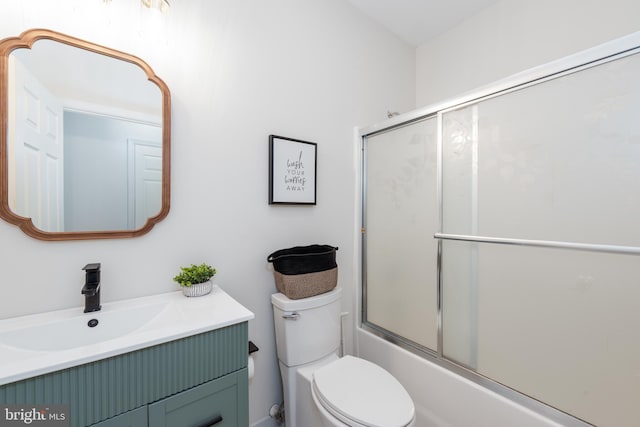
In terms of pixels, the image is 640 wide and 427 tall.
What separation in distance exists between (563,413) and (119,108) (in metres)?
2.23

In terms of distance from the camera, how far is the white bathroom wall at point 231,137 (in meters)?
1.03

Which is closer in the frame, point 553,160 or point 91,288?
point 91,288

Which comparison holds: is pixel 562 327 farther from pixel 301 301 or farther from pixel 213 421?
pixel 213 421

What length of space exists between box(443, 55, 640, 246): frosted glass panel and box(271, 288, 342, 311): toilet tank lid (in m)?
0.77

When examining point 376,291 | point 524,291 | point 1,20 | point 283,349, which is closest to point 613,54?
point 524,291

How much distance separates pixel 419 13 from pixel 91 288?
256cm

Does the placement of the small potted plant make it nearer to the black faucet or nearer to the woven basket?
the black faucet

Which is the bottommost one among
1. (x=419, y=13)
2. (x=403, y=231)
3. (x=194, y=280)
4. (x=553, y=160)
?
(x=194, y=280)

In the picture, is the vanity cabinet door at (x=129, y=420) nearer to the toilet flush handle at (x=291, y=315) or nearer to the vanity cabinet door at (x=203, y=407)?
the vanity cabinet door at (x=203, y=407)

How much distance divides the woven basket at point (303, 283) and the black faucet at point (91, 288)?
2.49 ft

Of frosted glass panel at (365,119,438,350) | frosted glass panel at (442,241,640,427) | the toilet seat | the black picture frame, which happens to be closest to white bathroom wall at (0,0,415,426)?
the black picture frame

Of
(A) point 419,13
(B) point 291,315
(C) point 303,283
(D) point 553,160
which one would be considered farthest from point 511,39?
(B) point 291,315

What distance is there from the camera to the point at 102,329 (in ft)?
3.22

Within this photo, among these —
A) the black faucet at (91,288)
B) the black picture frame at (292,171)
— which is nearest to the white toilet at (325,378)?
the black picture frame at (292,171)
